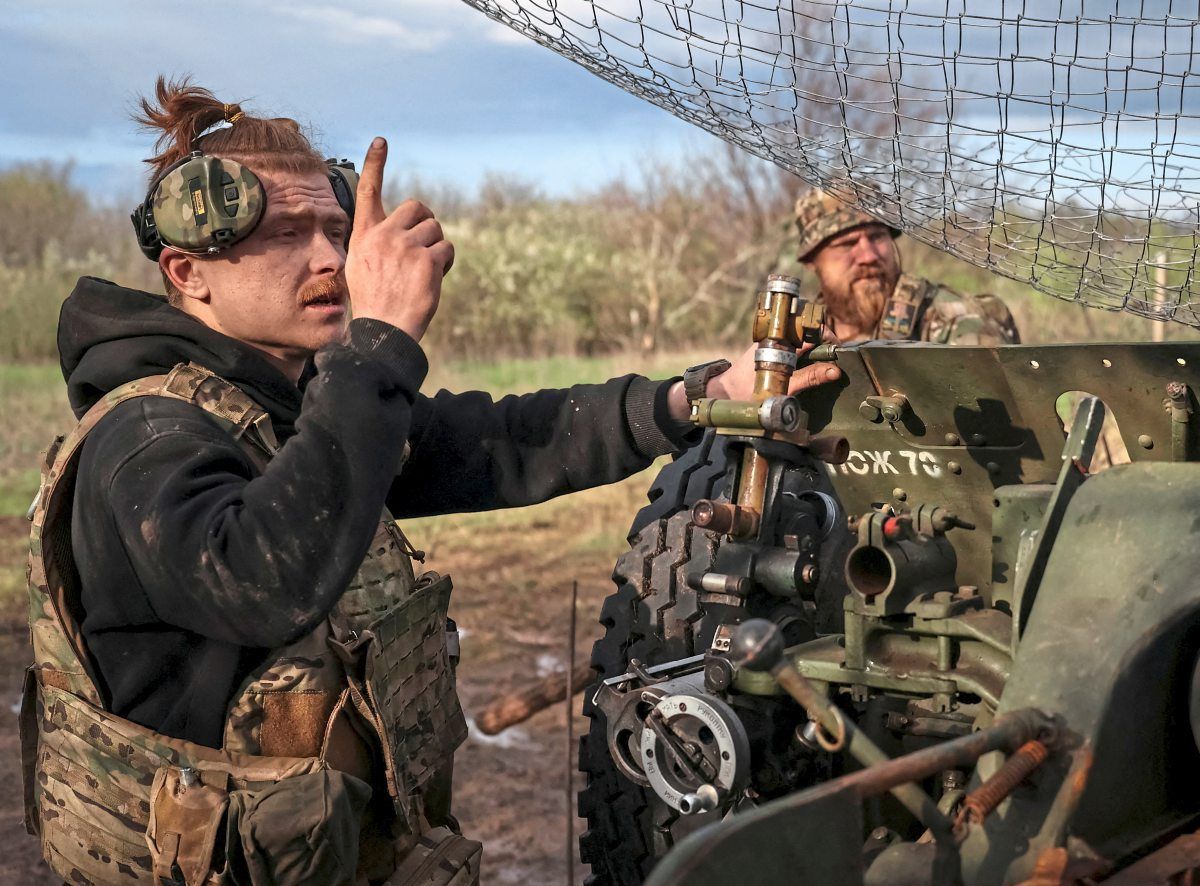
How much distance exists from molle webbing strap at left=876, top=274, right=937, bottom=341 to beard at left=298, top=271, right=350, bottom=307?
16.0 feet

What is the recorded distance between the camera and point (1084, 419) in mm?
2656

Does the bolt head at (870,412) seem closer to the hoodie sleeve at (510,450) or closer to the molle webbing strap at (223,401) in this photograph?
the hoodie sleeve at (510,450)

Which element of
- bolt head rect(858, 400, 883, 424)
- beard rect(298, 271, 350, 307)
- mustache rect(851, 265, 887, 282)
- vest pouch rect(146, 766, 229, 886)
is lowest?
vest pouch rect(146, 766, 229, 886)

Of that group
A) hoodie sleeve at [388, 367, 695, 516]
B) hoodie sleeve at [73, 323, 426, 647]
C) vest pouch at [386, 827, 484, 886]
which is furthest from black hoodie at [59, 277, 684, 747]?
vest pouch at [386, 827, 484, 886]

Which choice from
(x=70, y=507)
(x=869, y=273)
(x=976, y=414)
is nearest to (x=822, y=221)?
(x=869, y=273)

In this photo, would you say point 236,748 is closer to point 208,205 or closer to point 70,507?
point 70,507

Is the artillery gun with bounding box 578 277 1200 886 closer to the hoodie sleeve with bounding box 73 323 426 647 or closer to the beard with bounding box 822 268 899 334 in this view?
the hoodie sleeve with bounding box 73 323 426 647

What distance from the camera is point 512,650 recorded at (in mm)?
7477

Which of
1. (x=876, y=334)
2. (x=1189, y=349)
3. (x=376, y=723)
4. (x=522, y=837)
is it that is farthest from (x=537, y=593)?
(x=1189, y=349)

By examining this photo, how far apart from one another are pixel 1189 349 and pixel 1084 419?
303 mm

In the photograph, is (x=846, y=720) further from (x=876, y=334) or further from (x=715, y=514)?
(x=876, y=334)

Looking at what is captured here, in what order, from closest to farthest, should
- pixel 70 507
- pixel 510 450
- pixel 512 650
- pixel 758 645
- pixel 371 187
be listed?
pixel 758 645, pixel 371 187, pixel 70 507, pixel 510 450, pixel 512 650

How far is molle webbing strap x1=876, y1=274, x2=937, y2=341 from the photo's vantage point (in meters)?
7.66

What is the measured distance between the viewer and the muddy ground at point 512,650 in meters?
5.16
